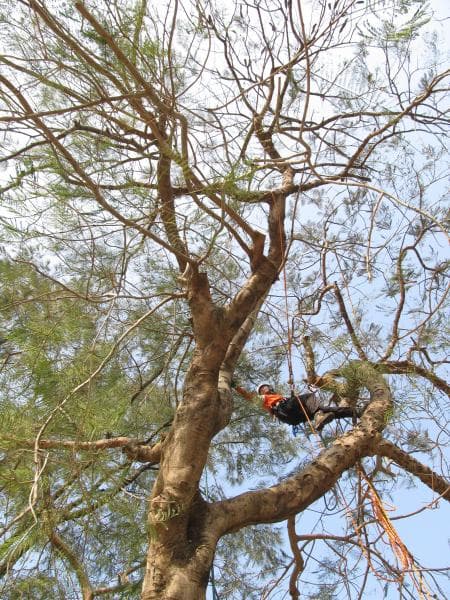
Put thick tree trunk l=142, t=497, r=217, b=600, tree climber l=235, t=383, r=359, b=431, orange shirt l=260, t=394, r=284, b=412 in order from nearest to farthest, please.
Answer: thick tree trunk l=142, t=497, r=217, b=600 → tree climber l=235, t=383, r=359, b=431 → orange shirt l=260, t=394, r=284, b=412

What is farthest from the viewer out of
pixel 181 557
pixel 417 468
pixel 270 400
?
pixel 270 400

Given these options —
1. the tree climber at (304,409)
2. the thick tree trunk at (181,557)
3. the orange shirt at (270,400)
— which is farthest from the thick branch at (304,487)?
the orange shirt at (270,400)

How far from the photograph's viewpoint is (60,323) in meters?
1.84

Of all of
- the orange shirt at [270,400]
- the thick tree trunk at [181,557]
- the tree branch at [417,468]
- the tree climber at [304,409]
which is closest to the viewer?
the thick tree trunk at [181,557]

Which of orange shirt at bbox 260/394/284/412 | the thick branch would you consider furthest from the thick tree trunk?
orange shirt at bbox 260/394/284/412

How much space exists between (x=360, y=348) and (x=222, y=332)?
81 cm

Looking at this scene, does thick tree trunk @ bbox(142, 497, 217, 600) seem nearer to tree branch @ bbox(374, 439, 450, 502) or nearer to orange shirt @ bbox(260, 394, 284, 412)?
tree branch @ bbox(374, 439, 450, 502)

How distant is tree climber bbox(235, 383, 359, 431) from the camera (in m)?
2.10

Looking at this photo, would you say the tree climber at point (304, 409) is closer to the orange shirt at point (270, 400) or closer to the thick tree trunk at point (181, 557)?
the orange shirt at point (270, 400)

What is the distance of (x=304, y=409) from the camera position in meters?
2.05

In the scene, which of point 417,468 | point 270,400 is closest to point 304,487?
point 417,468

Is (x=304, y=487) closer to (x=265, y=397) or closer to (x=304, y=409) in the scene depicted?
(x=304, y=409)

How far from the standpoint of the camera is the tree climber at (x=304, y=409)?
2100 millimetres

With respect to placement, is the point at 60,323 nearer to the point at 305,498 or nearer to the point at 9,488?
the point at 9,488
